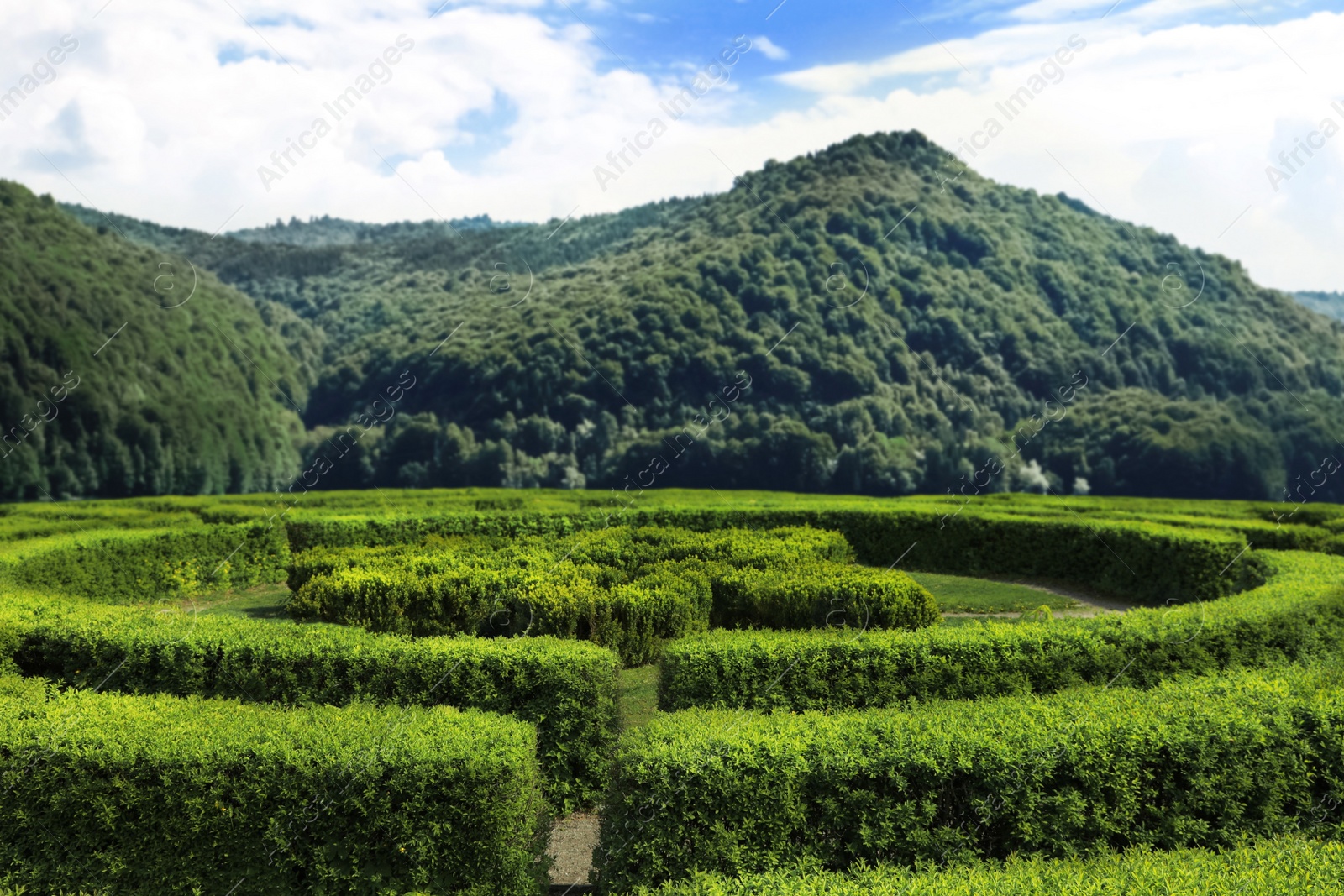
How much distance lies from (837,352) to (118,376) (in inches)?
1946

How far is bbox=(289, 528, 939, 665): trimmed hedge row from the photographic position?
11.1 meters

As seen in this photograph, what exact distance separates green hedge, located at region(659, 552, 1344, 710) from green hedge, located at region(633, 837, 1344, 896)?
2425mm

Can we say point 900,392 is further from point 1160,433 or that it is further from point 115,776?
point 115,776

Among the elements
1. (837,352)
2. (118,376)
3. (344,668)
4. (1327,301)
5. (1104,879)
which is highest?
(1327,301)

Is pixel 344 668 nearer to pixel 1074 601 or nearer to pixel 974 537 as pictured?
pixel 1074 601

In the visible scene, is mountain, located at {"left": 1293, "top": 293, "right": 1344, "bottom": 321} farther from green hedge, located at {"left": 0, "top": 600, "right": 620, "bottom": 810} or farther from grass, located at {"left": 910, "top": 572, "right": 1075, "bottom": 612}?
green hedge, located at {"left": 0, "top": 600, "right": 620, "bottom": 810}

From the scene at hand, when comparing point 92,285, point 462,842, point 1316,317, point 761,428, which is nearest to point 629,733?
point 462,842

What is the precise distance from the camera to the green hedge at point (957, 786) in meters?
5.53

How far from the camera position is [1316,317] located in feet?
272

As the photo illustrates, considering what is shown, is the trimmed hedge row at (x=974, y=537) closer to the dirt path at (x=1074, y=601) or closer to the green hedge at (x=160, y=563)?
the dirt path at (x=1074, y=601)

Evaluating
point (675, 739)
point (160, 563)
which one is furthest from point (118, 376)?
point (675, 739)

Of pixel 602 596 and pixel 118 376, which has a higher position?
pixel 118 376

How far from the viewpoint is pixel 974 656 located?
826 cm

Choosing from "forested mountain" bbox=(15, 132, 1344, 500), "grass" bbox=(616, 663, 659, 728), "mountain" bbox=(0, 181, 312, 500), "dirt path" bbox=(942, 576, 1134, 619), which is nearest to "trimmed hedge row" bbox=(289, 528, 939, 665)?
"grass" bbox=(616, 663, 659, 728)
